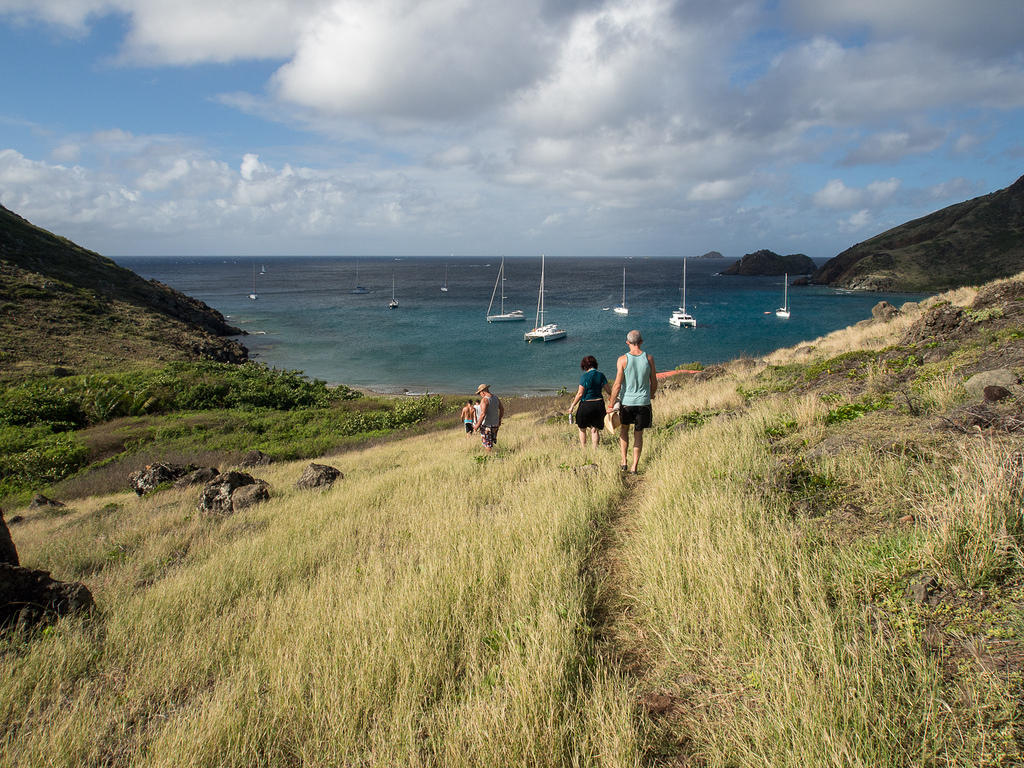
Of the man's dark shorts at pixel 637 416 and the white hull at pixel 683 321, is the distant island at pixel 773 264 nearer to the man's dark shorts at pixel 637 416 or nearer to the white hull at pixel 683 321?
the white hull at pixel 683 321

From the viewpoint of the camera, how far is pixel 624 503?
20.5 feet

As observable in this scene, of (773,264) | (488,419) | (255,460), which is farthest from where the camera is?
(773,264)

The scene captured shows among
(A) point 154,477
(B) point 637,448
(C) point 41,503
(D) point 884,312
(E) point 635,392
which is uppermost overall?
(D) point 884,312

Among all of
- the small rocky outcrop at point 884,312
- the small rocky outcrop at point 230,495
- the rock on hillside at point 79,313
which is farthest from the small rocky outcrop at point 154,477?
the small rocky outcrop at point 884,312

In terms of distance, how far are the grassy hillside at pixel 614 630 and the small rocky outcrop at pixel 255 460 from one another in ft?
31.3

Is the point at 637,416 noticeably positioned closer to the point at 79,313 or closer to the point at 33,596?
the point at 33,596

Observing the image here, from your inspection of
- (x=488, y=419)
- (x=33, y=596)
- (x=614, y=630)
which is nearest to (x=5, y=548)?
(x=33, y=596)

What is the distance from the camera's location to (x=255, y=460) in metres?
16.3

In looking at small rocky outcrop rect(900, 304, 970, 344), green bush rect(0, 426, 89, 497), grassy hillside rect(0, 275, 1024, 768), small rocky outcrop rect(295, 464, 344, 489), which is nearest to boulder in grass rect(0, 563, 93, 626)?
grassy hillside rect(0, 275, 1024, 768)

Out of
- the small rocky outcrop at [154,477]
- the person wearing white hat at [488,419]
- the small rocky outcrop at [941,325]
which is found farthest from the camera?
the small rocky outcrop at [941,325]

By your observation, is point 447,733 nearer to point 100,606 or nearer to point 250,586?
point 250,586

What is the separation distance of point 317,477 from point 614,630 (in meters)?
9.01

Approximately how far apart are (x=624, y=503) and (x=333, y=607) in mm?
3510

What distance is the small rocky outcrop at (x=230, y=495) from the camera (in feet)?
31.4
